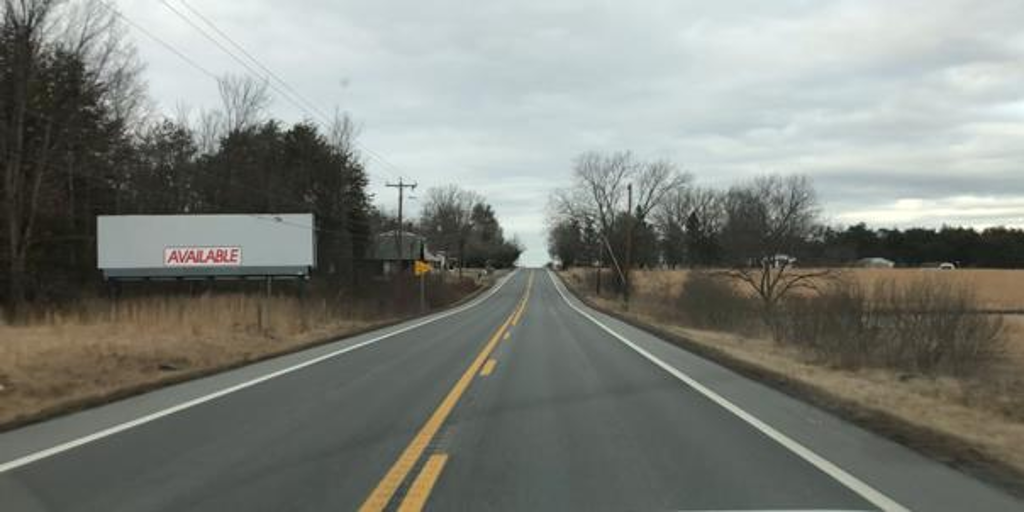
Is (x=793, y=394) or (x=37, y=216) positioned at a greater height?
A: (x=37, y=216)

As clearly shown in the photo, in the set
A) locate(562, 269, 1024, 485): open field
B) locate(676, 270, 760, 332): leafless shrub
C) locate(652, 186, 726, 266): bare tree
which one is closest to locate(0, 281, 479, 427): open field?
locate(562, 269, 1024, 485): open field

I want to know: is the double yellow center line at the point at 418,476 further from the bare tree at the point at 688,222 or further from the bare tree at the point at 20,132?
the bare tree at the point at 688,222

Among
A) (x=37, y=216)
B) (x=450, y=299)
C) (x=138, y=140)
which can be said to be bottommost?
(x=450, y=299)

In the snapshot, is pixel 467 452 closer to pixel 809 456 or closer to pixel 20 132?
pixel 809 456

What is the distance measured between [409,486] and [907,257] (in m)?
160

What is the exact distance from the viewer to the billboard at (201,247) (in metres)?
51.0

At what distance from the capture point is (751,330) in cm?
3706

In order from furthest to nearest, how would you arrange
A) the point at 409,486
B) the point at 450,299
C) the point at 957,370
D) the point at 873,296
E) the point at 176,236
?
the point at 450,299 → the point at 176,236 → the point at 873,296 → the point at 957,370 → the point at 409,486

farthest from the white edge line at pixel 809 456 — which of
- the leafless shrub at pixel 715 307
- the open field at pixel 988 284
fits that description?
the open field at pixel 988 284

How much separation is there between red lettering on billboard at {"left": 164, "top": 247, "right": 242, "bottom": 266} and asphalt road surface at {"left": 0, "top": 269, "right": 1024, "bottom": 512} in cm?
3981

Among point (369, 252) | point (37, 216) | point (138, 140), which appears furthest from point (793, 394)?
point (369, 252)

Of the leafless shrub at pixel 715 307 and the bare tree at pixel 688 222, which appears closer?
the leafless shrub at pixel 715 307

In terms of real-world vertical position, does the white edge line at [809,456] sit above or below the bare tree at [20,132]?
below

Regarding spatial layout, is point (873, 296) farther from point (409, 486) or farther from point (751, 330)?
point (409, 486)
